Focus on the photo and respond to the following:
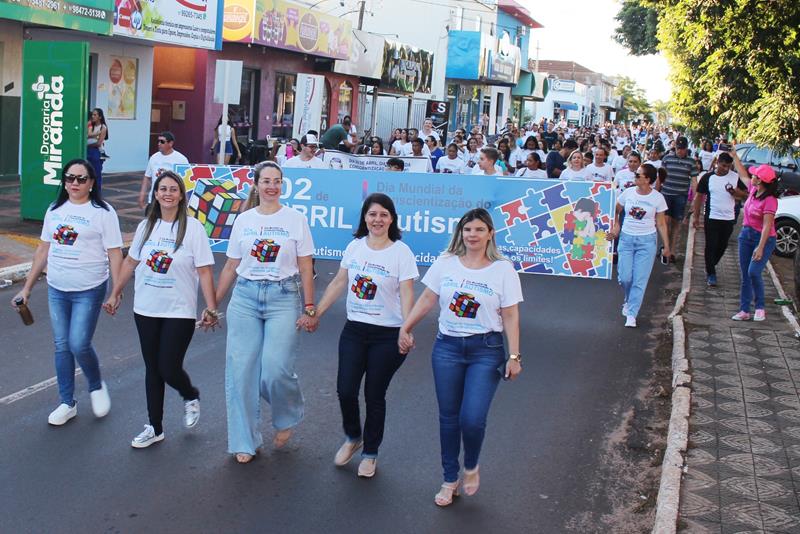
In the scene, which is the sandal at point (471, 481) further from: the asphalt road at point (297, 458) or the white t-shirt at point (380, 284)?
the white t-shirt at point (380, 284)

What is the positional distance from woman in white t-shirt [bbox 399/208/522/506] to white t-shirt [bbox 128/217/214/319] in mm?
1475

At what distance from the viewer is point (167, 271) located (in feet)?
19.5

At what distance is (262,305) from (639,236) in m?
5.87

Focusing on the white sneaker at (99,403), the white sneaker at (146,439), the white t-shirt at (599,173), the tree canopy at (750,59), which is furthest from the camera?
the white t-shirt at (599,173)

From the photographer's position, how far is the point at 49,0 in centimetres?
1681

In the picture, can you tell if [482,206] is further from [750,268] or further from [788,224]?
[788,224]

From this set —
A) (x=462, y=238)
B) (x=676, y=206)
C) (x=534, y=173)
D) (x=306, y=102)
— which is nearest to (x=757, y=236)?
(x=534, y=173)

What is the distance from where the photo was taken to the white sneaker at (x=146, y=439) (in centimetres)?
612

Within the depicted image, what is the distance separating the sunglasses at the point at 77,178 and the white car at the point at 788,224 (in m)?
13.5

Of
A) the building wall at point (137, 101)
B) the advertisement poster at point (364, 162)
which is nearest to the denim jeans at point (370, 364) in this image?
the advertisement poster at point (364, 162)

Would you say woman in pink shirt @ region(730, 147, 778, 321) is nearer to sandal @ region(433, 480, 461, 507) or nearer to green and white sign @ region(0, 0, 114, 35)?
sandal @ region(433, 480, 461, 507)

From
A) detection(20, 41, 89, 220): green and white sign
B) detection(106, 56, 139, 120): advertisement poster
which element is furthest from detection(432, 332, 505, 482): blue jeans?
detection(106, 56, 139, 120): advertisement poster

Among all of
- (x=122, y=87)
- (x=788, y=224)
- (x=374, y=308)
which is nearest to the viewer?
(x=374, y=308)

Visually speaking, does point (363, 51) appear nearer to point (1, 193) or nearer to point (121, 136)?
point (121, 136)
